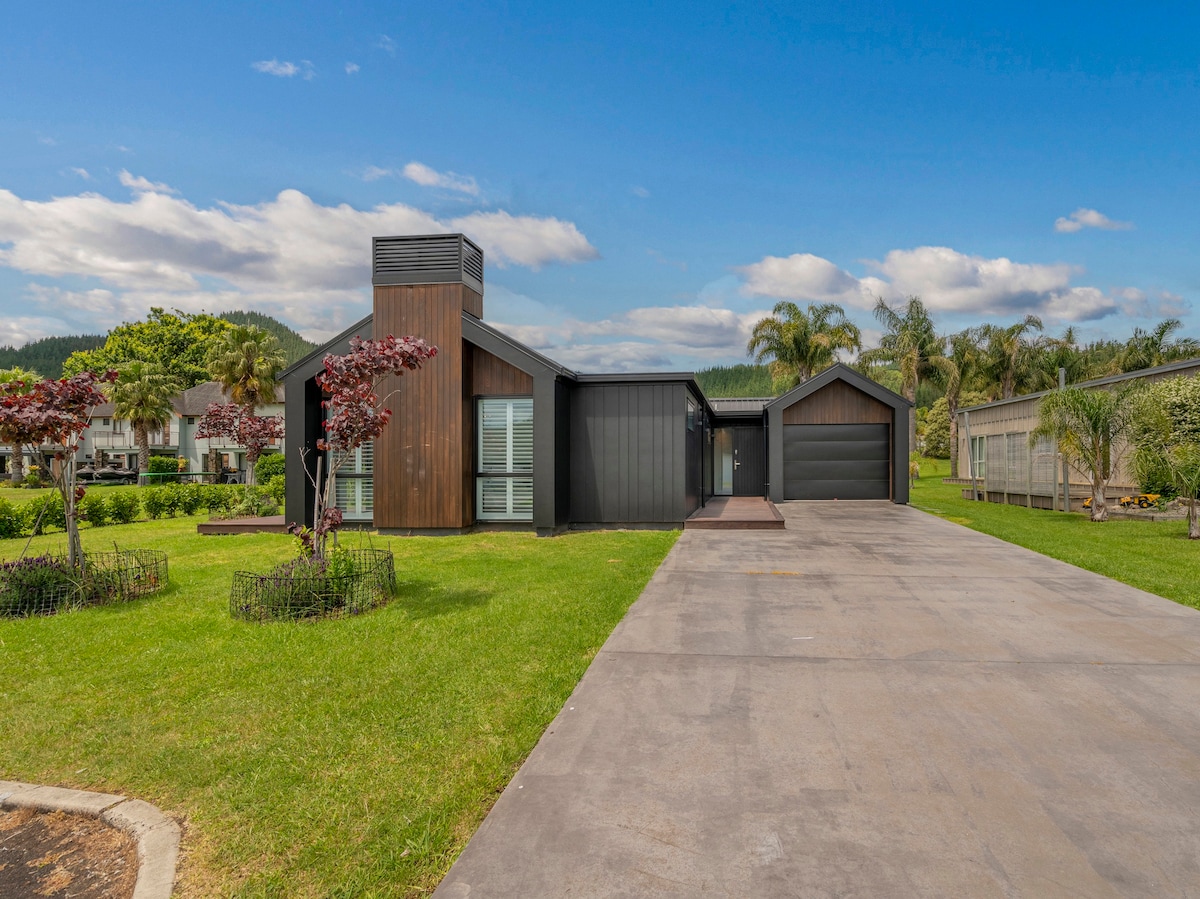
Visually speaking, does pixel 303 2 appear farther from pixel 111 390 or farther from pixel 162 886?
pixel 111 390

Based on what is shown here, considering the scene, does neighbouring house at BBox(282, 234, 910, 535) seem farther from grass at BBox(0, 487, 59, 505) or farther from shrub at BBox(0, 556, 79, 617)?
grass at BBox(0, 487, 59, 505)

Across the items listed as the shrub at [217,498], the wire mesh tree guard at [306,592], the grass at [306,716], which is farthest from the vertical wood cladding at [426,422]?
the shrub at [217,498]

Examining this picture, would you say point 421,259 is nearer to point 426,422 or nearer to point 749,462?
point 426,422

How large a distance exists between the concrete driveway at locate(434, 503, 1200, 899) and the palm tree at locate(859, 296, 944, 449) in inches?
1135

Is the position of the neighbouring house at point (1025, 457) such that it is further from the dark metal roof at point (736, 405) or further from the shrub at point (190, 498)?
the shrub at point (190, 498)

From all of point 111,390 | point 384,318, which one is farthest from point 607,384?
point 111,390

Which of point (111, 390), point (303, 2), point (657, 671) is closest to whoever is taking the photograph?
point (657, 671)

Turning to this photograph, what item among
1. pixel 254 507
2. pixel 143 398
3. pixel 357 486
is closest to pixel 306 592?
pixel 357 486

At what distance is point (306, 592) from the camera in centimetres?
621

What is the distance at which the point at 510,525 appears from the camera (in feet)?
41.7

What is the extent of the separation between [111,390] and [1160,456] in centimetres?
4663

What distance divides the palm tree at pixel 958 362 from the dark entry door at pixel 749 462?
1471 centimetres

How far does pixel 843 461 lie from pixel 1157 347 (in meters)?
25.9

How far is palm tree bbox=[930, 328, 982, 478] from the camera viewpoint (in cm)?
3259
